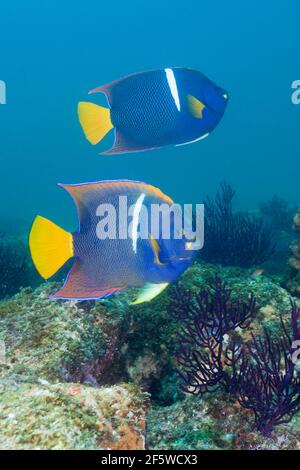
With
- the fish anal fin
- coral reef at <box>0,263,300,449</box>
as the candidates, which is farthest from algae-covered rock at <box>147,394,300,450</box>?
the fish anal fin

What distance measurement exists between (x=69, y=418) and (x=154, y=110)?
78.7 inches

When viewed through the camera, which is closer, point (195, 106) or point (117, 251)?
point (117, 251)

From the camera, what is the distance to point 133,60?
129 m

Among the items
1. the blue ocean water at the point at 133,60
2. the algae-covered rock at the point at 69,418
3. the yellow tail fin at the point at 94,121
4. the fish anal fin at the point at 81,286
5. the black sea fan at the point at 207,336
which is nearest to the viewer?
the algae-covered rock at the point at 69,418

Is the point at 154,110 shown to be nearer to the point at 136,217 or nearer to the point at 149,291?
the point at 136,217

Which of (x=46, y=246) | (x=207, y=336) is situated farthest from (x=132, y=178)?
(x=46, y=246)

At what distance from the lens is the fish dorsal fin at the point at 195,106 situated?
253 cm

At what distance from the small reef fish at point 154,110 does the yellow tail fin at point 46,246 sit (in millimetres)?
974

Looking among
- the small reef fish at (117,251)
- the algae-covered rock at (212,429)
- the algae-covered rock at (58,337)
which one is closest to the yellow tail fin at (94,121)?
the small reef fish at (117,251)

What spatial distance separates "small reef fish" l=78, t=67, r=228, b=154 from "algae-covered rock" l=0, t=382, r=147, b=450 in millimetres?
1580

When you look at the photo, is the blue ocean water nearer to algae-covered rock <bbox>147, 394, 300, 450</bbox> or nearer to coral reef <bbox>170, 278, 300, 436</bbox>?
coral reef <bbox>170, 278, 300, 436</bbox>

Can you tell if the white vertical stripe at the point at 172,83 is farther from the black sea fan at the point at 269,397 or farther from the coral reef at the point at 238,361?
the black sea fan at the point at 269,397

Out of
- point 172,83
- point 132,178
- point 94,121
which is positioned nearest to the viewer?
point 94,121

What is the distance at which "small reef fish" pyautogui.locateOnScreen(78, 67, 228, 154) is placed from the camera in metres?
2.45
